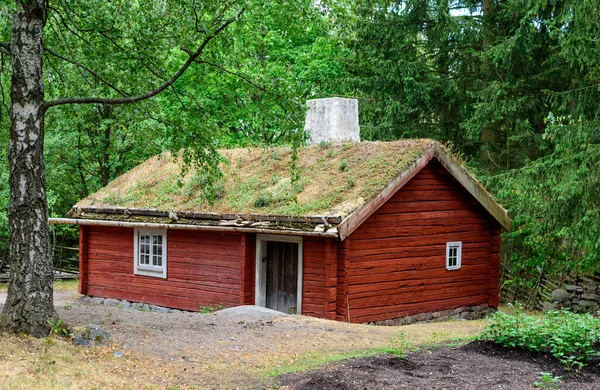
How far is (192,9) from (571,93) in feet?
39.3

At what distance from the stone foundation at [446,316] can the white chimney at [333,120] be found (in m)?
5.37

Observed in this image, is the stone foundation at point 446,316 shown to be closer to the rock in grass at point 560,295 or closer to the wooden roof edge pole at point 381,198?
the wooden roof edge pole at point 381,198

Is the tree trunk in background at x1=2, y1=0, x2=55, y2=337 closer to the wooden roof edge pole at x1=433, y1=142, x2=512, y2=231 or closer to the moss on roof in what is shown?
the moss on roof

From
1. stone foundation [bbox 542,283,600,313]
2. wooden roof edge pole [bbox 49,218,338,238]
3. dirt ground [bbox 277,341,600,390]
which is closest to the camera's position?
dirt ground [bbox 277,341,600,390]

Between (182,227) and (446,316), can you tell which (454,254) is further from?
(182,227)

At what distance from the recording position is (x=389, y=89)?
2606 cm

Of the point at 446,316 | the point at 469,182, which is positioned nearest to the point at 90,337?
the point at 446,316

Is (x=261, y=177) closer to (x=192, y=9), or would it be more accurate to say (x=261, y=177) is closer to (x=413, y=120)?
(x=192, y=9)

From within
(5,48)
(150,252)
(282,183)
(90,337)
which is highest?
(5,48)

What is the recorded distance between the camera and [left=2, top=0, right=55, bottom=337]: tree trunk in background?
1010 cm

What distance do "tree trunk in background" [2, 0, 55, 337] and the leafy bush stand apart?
641cm

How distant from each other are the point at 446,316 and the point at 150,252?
26.0 ft

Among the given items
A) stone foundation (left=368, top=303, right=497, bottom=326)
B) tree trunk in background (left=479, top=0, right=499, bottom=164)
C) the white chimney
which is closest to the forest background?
tree trunk in background (left=479, top=0, right=499, bottom=164)

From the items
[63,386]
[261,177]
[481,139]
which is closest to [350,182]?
[261,177]
